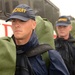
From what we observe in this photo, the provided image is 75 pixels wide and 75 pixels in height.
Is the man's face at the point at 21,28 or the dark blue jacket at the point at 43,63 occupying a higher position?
the man's face at the point at 21,28

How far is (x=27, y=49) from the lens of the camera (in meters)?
2.32

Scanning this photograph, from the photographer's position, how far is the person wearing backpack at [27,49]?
7.39 feet

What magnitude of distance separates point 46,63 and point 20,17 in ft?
1.51

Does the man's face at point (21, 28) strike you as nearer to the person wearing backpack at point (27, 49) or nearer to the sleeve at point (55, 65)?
the person wearing backpack at point (27, 49)

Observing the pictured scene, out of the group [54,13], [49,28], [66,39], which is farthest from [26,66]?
[54,13]

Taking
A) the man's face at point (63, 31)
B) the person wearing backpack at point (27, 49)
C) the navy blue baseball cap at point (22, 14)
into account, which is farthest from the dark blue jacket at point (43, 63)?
the man's face at point (63, 31)

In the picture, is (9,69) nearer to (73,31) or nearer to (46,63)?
(46,63)

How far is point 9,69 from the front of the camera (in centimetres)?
205

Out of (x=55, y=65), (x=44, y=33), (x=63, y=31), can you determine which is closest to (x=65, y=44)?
(x=63, y=31)

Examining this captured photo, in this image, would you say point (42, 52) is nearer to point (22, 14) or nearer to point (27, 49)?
point (27, 49)

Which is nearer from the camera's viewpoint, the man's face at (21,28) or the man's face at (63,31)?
the man's face at (21,28)

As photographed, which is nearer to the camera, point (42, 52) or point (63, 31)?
point (42, 52)

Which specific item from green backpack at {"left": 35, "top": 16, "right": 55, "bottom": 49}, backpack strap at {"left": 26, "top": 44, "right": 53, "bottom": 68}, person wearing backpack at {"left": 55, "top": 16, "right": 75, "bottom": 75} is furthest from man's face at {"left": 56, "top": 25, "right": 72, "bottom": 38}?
backpack strap at {"left": 26, "top": 44, "right": 53, "bottom": 68}

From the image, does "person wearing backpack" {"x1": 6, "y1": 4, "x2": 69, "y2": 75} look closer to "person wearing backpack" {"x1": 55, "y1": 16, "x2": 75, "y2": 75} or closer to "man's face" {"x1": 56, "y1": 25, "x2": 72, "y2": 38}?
"person wearing backpack" {"x1": 55, "y1": 16, "x2": 75, "y2": 75}
